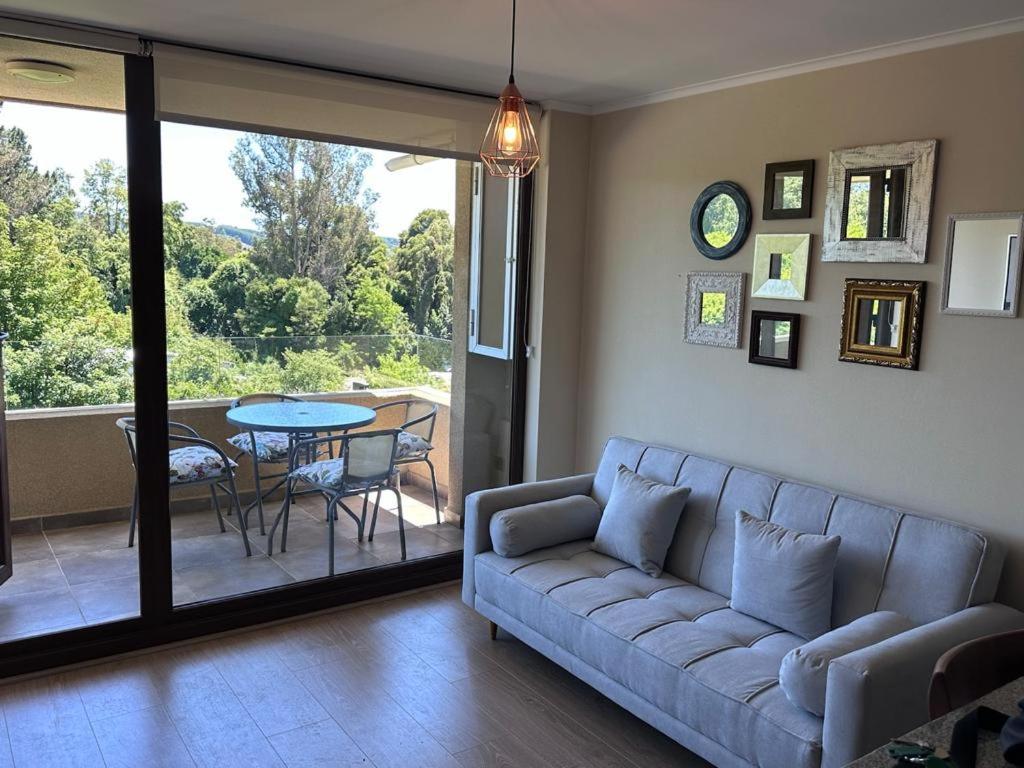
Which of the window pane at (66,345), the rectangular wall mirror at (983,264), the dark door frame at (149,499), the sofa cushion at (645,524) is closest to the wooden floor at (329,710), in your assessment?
the dark door frame at (149,499)

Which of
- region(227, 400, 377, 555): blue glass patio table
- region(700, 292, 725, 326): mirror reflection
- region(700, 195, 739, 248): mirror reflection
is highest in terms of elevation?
region(700, 195, 739, 248): mirror reflection

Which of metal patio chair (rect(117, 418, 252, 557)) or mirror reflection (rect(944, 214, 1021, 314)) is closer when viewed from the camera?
mirror reflection (rect(944, 214, 1021, 314))

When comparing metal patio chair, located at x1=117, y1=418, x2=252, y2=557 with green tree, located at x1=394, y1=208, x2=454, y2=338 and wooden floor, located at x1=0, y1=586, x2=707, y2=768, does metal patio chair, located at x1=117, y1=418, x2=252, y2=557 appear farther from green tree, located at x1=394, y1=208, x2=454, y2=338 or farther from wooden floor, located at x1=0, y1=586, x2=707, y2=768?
green tree, located at x1=394, y1=208, x2=454, y2=338

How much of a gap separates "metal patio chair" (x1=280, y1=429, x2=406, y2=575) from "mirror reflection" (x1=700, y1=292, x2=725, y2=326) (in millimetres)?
1581

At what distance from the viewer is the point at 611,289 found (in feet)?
13.5

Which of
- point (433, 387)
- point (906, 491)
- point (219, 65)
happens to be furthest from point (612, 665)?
point (219, 65)

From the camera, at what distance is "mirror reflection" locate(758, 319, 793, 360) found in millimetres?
3277

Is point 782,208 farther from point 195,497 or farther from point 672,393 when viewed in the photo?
point 195,497

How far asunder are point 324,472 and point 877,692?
2.57m

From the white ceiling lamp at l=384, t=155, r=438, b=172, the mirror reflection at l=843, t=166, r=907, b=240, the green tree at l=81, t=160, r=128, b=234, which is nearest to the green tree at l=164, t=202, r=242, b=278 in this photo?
the green tree at l=81, t=160, r=128, b=234

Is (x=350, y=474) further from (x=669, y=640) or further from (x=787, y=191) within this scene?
(x=787, y=191)

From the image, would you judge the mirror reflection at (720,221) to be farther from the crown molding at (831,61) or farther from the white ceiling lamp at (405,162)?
the white ceiling lamp at (405,162)

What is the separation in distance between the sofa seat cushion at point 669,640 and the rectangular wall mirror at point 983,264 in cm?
126

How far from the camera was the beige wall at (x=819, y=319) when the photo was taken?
8.68 ft
